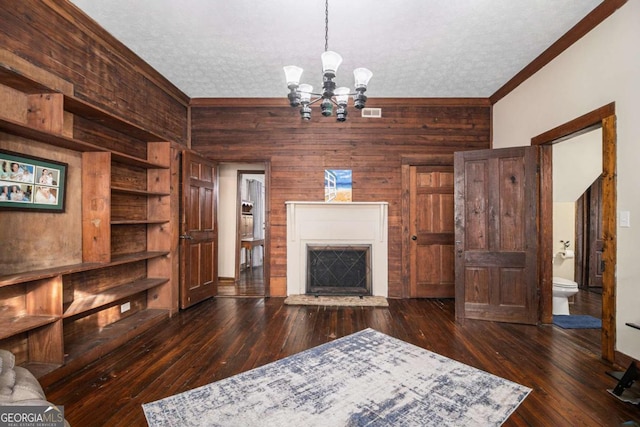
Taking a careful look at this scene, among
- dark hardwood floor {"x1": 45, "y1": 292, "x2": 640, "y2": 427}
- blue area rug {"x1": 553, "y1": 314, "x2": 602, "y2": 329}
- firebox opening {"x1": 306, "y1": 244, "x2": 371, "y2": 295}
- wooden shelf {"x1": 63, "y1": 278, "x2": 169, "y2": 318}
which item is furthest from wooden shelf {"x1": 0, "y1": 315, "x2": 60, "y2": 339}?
blue area rug {"x1": 553, "y1": 314, "x2": 602, "y2": 329}

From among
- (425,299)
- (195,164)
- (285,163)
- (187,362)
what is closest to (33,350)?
(187,362)

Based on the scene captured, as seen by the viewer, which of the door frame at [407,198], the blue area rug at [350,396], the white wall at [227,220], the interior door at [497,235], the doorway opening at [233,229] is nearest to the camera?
the blue area rug at [350,396]

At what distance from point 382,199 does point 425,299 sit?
165cm

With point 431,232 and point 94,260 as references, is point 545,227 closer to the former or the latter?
point 431,232

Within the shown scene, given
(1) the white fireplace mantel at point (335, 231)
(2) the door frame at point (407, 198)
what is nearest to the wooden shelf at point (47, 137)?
(1) the white fireplace mantel at point (335, 231)

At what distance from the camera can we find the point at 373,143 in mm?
4539

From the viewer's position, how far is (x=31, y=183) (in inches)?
86.8

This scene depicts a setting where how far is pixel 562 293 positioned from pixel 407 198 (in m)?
2.23

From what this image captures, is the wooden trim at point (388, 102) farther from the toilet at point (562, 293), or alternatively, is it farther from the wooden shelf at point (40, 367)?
the wooden shelf at point (40, 367)

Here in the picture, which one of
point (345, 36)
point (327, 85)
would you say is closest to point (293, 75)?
point (327, 85)

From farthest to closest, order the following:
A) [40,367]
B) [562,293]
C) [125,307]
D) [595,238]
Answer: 1. [595,238]
2. [562,293]
3. [125,307]
4. [40,367]

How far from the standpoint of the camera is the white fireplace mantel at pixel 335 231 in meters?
4.48

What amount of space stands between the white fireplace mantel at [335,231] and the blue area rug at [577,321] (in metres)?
2.10

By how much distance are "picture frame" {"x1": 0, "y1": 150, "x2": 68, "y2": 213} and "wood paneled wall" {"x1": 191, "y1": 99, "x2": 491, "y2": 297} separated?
2.31m
